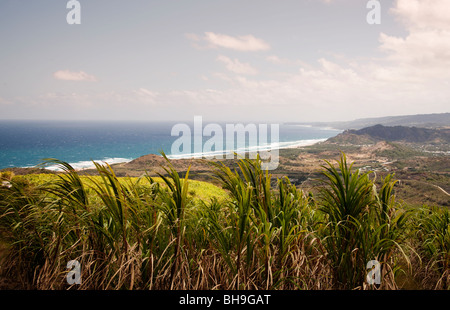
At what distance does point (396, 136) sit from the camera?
18538 centimetres

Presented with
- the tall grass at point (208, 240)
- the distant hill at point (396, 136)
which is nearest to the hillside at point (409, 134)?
the distant hill at point (396, 136)

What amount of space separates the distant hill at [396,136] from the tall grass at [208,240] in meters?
176

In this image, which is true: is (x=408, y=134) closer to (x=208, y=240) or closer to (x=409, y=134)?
(x=409, y=134)

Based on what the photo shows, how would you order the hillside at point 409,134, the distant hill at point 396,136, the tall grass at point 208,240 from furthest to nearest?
1. the hillside at point 409,134
2. the distant hill at point 396,136
3. the tall grass at point 208,240

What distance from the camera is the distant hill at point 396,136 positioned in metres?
169

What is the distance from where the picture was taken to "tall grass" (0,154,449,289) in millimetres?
2217

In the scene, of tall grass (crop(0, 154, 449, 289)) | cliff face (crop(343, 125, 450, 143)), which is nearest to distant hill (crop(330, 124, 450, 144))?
cliff face (crop(343, 125, 450, 143))

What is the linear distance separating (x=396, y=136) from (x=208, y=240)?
222 m

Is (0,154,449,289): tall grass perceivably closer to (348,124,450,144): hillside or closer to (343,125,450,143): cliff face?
(343,125,450,143): cliff face

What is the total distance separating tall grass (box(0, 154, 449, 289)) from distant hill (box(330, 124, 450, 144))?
176240mm

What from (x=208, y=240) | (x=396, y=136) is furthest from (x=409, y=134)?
(x=208, y=240)

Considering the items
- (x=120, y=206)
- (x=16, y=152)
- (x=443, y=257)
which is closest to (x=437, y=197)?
(x=443, y=257)

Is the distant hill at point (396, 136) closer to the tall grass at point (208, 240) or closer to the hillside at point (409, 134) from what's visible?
the hillside at point (409, 134)

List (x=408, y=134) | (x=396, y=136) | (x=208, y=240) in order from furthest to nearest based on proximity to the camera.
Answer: (x=396, y=136)
(x=408, y=134)
(x=208, y=240)
